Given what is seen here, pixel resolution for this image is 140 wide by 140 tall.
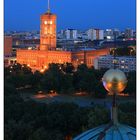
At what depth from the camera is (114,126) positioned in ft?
2.32

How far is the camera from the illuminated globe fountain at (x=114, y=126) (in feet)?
2.20

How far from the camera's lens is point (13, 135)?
274 centimetres

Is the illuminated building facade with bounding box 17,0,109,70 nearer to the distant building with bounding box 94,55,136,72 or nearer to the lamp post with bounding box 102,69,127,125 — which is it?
the distant building with bounding box 94,55,136,72

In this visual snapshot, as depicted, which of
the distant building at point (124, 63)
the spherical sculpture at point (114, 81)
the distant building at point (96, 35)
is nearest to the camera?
the spherical sculpture at point (114, 81)

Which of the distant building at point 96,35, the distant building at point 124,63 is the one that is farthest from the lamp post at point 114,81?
the distant building at point 96,35

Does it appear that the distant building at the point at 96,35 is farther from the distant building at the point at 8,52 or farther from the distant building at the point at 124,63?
the distant building at the point at 124,63

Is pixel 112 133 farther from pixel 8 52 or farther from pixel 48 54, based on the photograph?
pixel 8 52

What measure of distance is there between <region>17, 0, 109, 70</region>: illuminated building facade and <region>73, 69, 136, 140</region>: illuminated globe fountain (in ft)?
31.9

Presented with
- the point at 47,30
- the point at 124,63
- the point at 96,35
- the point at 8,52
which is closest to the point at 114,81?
the point at 124,63

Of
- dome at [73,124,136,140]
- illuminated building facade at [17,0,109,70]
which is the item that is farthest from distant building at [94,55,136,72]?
dome at [73,124,136,140]

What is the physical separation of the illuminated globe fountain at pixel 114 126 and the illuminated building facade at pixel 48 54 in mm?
9719

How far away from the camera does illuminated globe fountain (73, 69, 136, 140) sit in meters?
0.67

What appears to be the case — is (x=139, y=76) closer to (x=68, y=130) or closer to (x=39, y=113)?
(x=68, y=130)

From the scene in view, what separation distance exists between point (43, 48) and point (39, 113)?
7737mm
